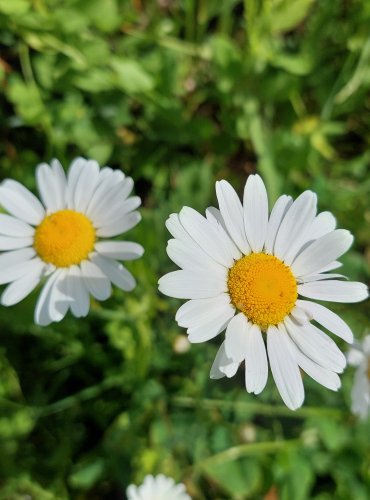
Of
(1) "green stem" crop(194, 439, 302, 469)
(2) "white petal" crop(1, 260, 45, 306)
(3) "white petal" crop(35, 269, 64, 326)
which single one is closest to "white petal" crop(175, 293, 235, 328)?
(3) "white petal" crop(35, 269, 64, 326)

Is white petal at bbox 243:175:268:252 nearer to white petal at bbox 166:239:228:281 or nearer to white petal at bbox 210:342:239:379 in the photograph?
white petal at bbox 166:239:228:281

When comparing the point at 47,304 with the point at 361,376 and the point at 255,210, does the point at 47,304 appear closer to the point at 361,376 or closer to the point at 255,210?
the point at 255,210

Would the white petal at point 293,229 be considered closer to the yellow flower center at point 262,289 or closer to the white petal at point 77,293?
the yellow flower center at point 262,289

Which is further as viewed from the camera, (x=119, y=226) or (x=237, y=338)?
(x=119, y=226)

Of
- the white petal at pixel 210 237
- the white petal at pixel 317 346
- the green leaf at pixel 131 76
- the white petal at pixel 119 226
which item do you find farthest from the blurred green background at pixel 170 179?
the white petal at pixel 317 346

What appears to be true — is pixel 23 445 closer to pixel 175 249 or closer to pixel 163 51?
pixel 175 249

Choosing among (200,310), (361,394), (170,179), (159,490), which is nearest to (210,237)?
(200,310)
